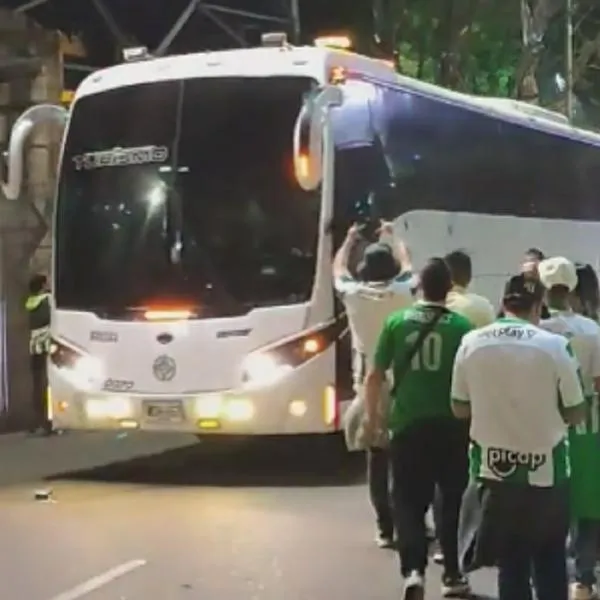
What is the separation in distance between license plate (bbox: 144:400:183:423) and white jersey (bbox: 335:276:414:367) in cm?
301

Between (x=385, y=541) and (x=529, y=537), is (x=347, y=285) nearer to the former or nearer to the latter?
(x=385, y=541)

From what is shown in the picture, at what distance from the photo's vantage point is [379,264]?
944cm

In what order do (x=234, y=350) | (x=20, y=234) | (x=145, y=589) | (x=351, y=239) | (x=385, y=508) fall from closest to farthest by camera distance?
1. (x=145, y=589)
2. (x=385, y=508)
3. (x=351, y=239)
4. (x=234, y=350)
5. (x=20, y=234)

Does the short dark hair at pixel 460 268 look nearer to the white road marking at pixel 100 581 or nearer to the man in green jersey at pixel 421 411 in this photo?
the man in green jersey at pixel 421 411

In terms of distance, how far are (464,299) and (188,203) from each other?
377 centimetres

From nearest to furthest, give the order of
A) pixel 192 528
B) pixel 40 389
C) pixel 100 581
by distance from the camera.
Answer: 1. pixel 100 581
2. pixel 192 528
3. pixel 40 389

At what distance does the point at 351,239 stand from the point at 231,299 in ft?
5.51

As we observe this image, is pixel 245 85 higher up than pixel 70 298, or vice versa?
pixel 245 85

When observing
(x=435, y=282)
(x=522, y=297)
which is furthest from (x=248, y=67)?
(x=522, y=297)

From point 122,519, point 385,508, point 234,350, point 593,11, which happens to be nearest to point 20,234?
point 234,350

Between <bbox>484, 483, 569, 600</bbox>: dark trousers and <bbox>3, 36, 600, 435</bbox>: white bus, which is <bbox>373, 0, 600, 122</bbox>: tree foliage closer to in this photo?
<bbox>3, 36, 600, 435</bbox>: white bus

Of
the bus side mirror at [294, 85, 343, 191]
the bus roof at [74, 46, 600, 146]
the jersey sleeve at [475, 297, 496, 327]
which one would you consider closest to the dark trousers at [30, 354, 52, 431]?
the bus roof at [74, 46, 600, 146]

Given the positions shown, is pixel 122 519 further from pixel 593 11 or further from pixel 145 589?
pixel 593 11

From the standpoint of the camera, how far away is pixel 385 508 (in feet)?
32.5
